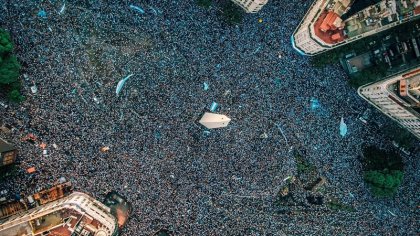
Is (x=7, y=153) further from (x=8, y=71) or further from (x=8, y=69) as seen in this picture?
(x=8, y=69)

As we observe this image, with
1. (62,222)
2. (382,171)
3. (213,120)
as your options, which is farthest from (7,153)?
(382,171)

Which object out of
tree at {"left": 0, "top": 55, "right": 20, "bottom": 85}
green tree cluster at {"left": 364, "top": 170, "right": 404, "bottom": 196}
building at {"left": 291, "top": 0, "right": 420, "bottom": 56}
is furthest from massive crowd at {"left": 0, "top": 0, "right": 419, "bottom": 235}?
building at {"left": 291, "top": 0, "right": 420, "bottom": 56}

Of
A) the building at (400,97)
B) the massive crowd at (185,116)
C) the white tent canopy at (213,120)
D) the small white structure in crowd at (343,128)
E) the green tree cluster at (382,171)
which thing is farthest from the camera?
the small white structure in crowd at (343,128)

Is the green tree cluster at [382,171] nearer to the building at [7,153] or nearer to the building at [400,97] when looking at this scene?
the building at [400,97]

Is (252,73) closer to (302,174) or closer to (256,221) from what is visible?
(302,174)

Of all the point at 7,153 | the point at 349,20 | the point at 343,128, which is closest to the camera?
the point at 349,20

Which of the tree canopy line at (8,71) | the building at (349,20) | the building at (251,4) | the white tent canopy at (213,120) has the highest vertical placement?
the building at (349,20)

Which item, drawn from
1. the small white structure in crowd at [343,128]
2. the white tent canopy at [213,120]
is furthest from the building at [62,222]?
the small white structure in crowd at [343,128]
